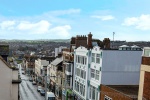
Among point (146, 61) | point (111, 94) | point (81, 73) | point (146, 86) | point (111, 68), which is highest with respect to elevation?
point (146, 61)

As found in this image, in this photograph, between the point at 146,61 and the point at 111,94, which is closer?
the point at 146,61

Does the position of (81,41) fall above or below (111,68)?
above

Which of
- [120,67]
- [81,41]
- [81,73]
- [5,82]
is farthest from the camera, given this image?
[81,41]

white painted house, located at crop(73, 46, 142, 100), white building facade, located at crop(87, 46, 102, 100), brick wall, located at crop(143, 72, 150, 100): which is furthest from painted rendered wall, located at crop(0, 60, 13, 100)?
white building facade, located at crop(87, 46, 102, 100)

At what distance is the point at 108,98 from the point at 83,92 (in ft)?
32.7

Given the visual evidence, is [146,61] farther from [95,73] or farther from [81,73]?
[81,73]

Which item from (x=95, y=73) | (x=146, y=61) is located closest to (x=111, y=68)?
(x=95, y=73)

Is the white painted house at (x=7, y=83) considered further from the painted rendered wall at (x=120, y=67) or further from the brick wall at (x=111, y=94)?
the painted rendered wall at (x=120, y=67)

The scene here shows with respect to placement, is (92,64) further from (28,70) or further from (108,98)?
(28,70)

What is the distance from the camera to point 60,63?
56.2 metres

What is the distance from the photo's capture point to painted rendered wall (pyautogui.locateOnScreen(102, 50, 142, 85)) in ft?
101

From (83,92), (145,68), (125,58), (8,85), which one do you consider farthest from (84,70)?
(8,85)

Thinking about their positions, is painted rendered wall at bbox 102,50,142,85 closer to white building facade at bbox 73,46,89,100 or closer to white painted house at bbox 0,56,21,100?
white building facade at bbox 73,46,89,100

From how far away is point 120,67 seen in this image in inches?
1235
